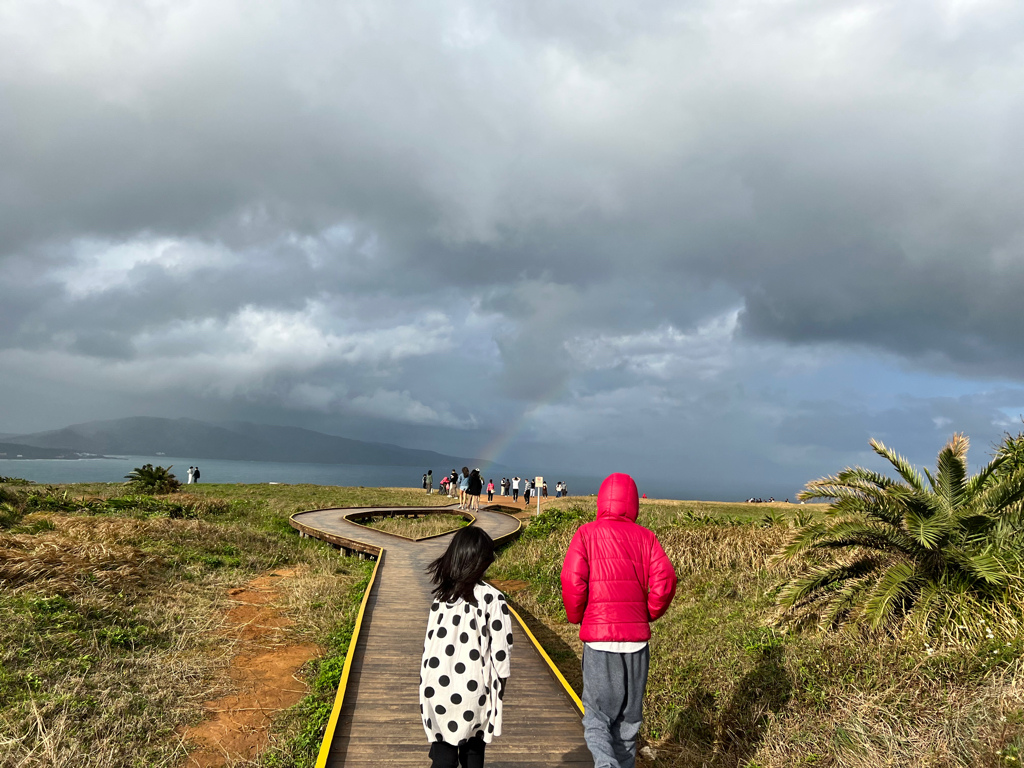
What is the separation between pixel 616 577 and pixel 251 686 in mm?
6663

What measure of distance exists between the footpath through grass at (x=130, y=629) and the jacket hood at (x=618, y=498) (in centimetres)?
465

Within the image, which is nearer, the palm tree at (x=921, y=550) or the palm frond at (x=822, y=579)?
the palm tree at (x=921, y=550)

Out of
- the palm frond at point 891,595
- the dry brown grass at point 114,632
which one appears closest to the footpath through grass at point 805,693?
the palm frond at point 891,595

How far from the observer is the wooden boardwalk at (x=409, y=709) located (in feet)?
17.8

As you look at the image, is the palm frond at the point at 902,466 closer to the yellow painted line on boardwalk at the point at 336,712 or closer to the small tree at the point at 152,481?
→ the yellow painted line on boardwalk at the point at 336,712

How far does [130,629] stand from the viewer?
29.8ft

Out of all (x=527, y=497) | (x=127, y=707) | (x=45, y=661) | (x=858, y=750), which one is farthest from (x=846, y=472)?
(x=527, y=497)

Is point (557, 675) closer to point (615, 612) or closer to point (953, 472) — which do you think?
point (615, 612)

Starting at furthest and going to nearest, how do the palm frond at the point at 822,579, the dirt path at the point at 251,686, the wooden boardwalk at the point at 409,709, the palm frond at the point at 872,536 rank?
1. the palm frond at the point at 822,579
2. the palm frond at the point at 872,536
3. the dirt path at the point at 251,686
4. the wooden boardwalk at the point at 409,709

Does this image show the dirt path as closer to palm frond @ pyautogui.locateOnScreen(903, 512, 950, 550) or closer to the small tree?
palm frond @ pyautogui.locateOnScreen(903, 512, 950, 550)

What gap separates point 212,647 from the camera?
30.3 feet

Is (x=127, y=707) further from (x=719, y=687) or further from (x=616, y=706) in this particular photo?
(x=719, y=687)

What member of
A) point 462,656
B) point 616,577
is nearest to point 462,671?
point 462,656

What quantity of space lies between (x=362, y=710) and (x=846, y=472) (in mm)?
7862
